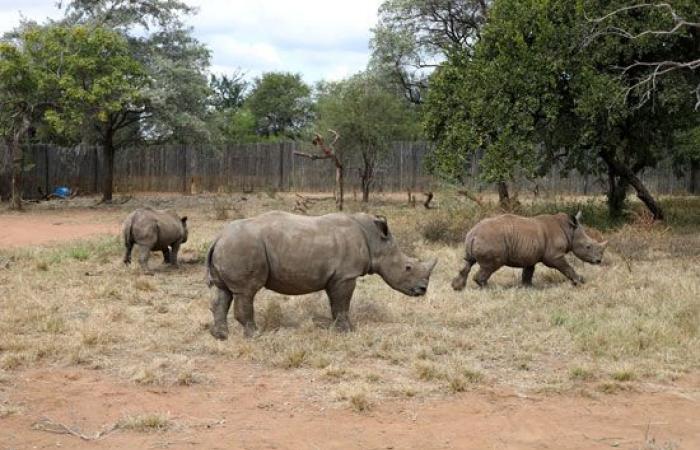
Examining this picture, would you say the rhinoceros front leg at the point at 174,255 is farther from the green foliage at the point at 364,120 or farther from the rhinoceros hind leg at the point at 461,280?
the green foliage at the point at 364,120

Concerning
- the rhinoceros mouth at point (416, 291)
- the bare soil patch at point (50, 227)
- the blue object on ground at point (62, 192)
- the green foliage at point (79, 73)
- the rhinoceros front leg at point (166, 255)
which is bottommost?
the bare soil patch at point (50, 227)

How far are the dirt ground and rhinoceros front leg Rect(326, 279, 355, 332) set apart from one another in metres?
1.49

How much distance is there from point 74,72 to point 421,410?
20522 millimetres

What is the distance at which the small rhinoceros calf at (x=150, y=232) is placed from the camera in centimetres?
1242

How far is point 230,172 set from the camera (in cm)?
3375

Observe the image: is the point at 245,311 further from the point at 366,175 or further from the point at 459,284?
the point at 366,175

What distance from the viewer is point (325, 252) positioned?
8.50 metres

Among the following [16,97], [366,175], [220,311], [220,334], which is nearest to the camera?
[220,334]

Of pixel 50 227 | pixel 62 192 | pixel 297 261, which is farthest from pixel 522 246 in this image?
pixel 62 192

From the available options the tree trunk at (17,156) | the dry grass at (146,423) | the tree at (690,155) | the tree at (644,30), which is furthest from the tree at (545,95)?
the tree trunk at (17,156)

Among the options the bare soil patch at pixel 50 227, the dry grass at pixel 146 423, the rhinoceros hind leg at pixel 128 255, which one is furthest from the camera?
the bare soil patch at pixel 50 227

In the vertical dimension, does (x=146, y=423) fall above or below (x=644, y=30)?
below

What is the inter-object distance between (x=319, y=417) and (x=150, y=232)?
7.16 metres

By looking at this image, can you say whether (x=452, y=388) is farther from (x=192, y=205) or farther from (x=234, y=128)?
(x=234, y=128)
